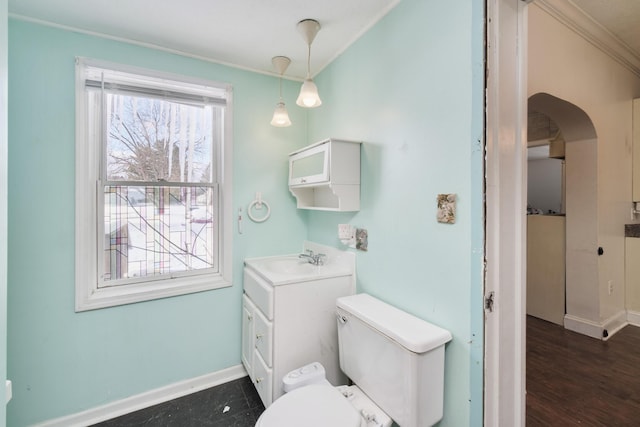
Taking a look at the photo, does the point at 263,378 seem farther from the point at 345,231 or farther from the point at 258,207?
the point at 258,207

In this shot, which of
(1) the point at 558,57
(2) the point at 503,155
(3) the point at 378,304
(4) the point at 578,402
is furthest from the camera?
(1) the point at 558,57

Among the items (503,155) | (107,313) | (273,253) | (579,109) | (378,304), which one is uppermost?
(579,109)

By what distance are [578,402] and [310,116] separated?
266 cm

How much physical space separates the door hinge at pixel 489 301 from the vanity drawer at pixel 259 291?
103 centimetres

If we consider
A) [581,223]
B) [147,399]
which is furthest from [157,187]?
[581,223]

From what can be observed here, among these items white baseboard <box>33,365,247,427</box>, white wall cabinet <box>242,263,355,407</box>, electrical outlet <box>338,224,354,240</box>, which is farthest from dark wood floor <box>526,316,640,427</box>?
white baseboard <box>33,365,247,427</box>

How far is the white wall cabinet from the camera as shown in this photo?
1.56 m

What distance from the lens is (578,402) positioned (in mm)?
1686

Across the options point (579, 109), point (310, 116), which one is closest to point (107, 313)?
point (310, 116)

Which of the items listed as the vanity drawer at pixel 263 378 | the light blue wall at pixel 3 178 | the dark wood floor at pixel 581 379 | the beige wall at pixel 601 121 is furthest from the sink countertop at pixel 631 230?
the light blue wall at pixel 3 178

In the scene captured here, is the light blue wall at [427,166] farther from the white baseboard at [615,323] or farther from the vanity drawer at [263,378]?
the white baseboard at [615,323]

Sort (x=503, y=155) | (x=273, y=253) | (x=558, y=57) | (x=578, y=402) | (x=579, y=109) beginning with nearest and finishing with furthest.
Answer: (x=503, y=155), (x=578, y=402), (x=558, y=57), (x=579, y=109), (x=273, y=253)

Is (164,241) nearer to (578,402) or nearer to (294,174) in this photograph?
(294,174)

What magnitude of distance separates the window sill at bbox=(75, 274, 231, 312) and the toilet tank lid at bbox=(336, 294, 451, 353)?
105 cm
